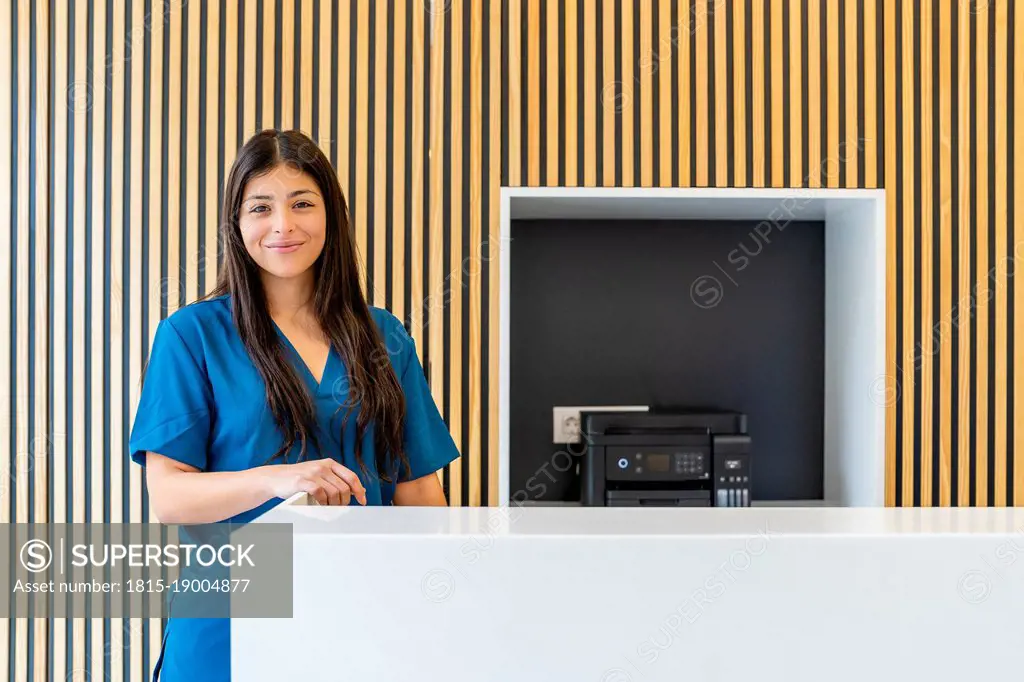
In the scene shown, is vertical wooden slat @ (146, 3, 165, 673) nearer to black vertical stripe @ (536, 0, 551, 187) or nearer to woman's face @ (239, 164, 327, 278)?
black vertical stripe @ (536, 0, 551, 187)

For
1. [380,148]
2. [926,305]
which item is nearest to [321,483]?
[380,148]

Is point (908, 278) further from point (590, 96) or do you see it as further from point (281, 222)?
point (281, 222)

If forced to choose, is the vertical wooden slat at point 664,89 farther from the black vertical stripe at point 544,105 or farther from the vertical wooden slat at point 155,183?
the vertical wooden slat at point 155,183

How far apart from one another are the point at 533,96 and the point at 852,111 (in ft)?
2.81

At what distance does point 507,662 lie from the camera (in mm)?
639

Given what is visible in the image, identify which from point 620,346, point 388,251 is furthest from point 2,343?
point 620,346

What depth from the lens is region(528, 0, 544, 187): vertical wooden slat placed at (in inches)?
90.6

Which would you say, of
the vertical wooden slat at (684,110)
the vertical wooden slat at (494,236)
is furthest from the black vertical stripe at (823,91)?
the vertical wooden slat at (494,236)

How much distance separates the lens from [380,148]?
2.29 metres

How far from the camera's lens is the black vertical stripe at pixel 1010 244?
2.33m

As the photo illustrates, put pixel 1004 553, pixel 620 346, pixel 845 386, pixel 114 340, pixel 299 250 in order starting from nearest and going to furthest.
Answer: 1. pixel 1004 553
2. pixel 299 250
3. pixel 114 340
4. pixel 845 386
5. pixel 620 346

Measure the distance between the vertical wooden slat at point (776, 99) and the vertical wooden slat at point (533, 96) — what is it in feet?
1.60

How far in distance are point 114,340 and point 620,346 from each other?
1495mm

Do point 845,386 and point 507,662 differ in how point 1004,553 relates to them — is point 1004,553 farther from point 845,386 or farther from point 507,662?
point 845,386
